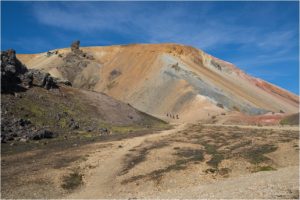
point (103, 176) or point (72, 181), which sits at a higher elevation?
point (103, 176)

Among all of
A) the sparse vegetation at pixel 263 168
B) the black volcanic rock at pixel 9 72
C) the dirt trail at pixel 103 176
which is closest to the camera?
the dirt trail at pixel 103 176

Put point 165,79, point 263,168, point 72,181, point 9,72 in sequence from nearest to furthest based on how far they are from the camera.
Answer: point 263,168 → point 72,181 → point 9,72 → point 165,79

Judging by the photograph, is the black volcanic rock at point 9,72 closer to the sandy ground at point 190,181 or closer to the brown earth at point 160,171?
the brown earth at point 160,171

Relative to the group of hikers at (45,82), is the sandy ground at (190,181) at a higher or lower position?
lower

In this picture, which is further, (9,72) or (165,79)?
(165,79)

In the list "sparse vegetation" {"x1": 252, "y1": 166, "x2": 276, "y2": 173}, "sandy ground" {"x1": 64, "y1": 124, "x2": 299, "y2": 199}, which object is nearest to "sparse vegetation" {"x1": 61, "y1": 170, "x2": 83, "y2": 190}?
"sandy ground" {"x1": 64, "y1": 124, "x2": 299, "y2": 199}

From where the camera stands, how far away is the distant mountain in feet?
336

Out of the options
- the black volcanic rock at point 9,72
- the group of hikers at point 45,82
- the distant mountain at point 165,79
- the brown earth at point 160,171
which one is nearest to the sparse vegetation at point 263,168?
the brown earth at point 160,171

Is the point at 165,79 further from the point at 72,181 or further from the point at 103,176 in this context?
the point at 72,181

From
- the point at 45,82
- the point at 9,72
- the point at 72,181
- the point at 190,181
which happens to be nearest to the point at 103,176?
the point at 72,181

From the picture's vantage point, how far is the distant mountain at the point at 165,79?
102312mm

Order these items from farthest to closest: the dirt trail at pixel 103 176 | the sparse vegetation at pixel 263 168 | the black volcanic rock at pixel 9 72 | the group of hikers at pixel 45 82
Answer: the group of hikers at pixel 45 82 → the black volcanic rock at pixel 9 72 → the sparse vegetation at pixel 263 168 → the dirt trail at pixel 103 176

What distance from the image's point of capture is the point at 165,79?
115m

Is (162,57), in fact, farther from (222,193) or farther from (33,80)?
(222,193)
